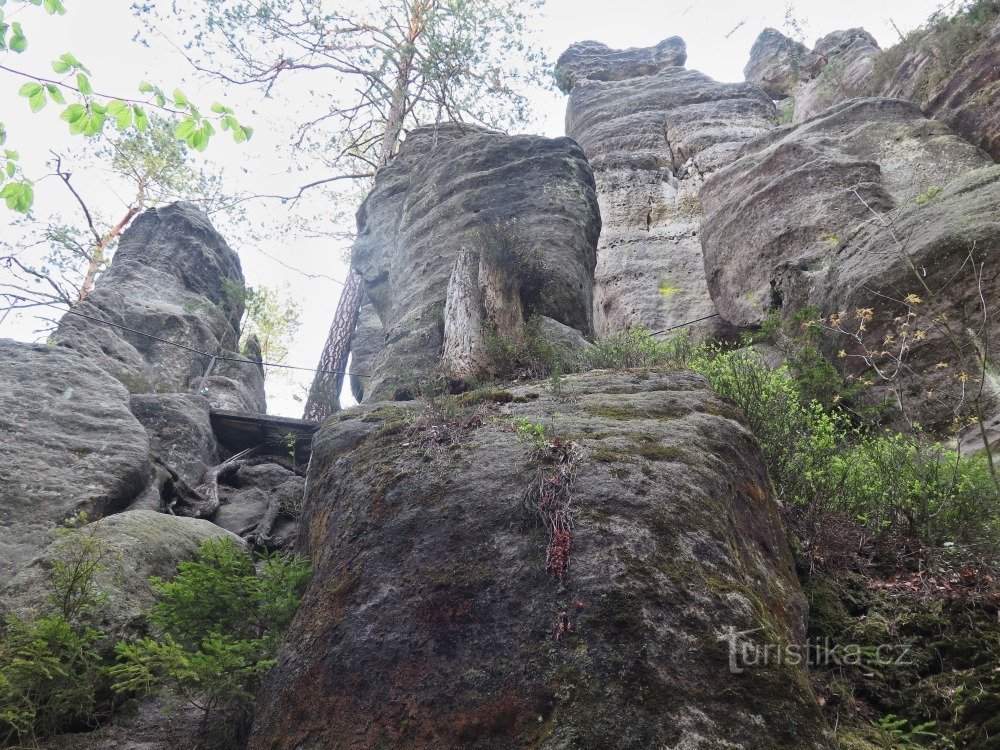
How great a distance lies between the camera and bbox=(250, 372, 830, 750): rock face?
287cm

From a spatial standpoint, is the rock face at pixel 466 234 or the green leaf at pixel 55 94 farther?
the rock face at pixel 466 234

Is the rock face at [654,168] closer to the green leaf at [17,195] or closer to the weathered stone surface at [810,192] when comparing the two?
the weathered stone surface at [810,192]

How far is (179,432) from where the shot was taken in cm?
952

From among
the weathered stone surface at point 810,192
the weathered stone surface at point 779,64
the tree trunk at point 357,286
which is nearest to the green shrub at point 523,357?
the weathered stone surface at point 810,192

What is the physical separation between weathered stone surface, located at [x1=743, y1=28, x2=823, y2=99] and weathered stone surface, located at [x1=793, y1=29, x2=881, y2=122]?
379 millimetres

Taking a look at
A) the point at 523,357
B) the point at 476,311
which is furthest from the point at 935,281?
the point at 476,311

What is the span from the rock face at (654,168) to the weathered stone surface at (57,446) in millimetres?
9130

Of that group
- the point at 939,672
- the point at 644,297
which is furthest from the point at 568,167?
the point at 939,672

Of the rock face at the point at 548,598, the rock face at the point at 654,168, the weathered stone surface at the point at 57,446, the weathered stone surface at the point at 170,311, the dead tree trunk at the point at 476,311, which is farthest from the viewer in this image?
the rock face at the point at 654,168

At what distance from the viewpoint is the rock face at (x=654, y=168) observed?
13664mm

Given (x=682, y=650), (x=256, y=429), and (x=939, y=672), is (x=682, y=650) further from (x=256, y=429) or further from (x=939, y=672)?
(x=256, y=429)

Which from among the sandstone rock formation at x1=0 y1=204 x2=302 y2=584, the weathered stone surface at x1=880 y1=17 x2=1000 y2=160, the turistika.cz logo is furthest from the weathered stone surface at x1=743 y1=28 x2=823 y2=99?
the turistika.cz logo

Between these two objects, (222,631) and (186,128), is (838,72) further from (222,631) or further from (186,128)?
(222,631)

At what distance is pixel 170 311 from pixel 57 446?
654cm
